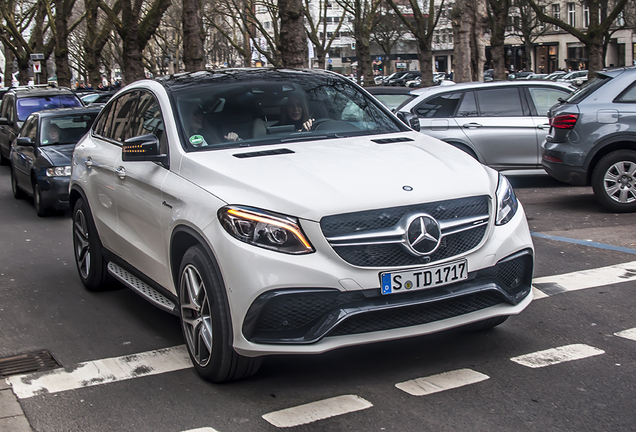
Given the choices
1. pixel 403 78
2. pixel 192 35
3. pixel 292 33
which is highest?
pixel 192 35

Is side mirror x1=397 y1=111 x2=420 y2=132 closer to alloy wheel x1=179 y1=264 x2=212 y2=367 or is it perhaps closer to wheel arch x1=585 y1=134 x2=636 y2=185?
alloy wheel x1=179 y1=264 x2=212 y2=367

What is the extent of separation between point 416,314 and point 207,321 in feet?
3.68

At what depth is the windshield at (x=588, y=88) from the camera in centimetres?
973

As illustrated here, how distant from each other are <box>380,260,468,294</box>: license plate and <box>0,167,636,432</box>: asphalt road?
57 cm

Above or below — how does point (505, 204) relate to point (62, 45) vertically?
below

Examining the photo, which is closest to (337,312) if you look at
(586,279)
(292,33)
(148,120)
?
(148,120)

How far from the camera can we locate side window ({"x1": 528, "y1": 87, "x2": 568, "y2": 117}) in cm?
1208

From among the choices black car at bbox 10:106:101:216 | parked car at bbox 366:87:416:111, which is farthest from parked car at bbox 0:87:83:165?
parked car at bbox 366:87:416:111

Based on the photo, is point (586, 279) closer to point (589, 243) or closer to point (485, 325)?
point (589, 243)

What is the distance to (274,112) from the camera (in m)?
5.41

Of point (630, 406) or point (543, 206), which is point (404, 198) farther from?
point (543, 206)

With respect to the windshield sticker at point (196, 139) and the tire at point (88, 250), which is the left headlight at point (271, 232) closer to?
the windshield sticker at point (196, 139)

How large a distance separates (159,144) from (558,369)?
277cm

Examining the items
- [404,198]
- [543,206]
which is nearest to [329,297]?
[404,198]
